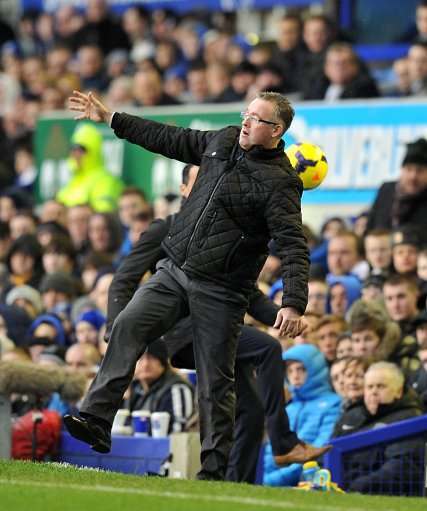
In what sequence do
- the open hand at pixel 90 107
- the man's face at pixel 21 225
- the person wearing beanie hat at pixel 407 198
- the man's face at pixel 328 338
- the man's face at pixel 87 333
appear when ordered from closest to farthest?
the open hand at pixel 90 107 → the man's face at pixel 328 338 → the man's face at pixel 87 333 → the person wearing beanie hat at pixel 407 198 → the man's face at pixel 21 225

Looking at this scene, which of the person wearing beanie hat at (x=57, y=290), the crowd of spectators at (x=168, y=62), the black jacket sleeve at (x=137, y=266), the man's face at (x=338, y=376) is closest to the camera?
the black jacket sleeve at (x=137, y=266)

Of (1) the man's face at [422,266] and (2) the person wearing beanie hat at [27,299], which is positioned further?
(2) the person wearing beanie hat at [27,299]

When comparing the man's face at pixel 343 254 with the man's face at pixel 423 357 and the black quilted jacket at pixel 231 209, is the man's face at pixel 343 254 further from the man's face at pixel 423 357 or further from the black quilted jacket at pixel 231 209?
the black quilted jacket at pixel 231 209

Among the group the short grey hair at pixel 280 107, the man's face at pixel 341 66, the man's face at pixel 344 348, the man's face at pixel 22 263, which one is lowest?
the man's face at pixel 344 348

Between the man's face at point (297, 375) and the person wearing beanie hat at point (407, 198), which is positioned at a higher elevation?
the person wearing beanie hat at point (407, 198)

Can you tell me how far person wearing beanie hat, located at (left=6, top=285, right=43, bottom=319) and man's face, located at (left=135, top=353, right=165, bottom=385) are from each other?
371 cm

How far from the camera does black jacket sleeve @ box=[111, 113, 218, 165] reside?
988cm

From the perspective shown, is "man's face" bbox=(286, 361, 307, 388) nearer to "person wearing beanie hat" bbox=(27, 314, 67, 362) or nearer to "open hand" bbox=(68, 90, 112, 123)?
"person wearing beanie hat" bbox=(27, 314, 67, 362)

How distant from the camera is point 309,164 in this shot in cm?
1101

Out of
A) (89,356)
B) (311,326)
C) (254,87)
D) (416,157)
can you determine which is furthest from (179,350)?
(254,87)

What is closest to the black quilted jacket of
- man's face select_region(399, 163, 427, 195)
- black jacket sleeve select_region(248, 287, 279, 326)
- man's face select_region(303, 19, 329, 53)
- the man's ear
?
the man's ear

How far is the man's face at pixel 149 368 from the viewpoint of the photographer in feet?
41.9

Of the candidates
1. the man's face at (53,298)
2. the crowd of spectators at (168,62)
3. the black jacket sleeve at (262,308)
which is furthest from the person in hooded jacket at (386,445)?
the crowd of spectators at (168,62)

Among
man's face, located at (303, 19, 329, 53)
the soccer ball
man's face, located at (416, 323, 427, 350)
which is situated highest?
man's face, located at (303, 19, 329, 53)
